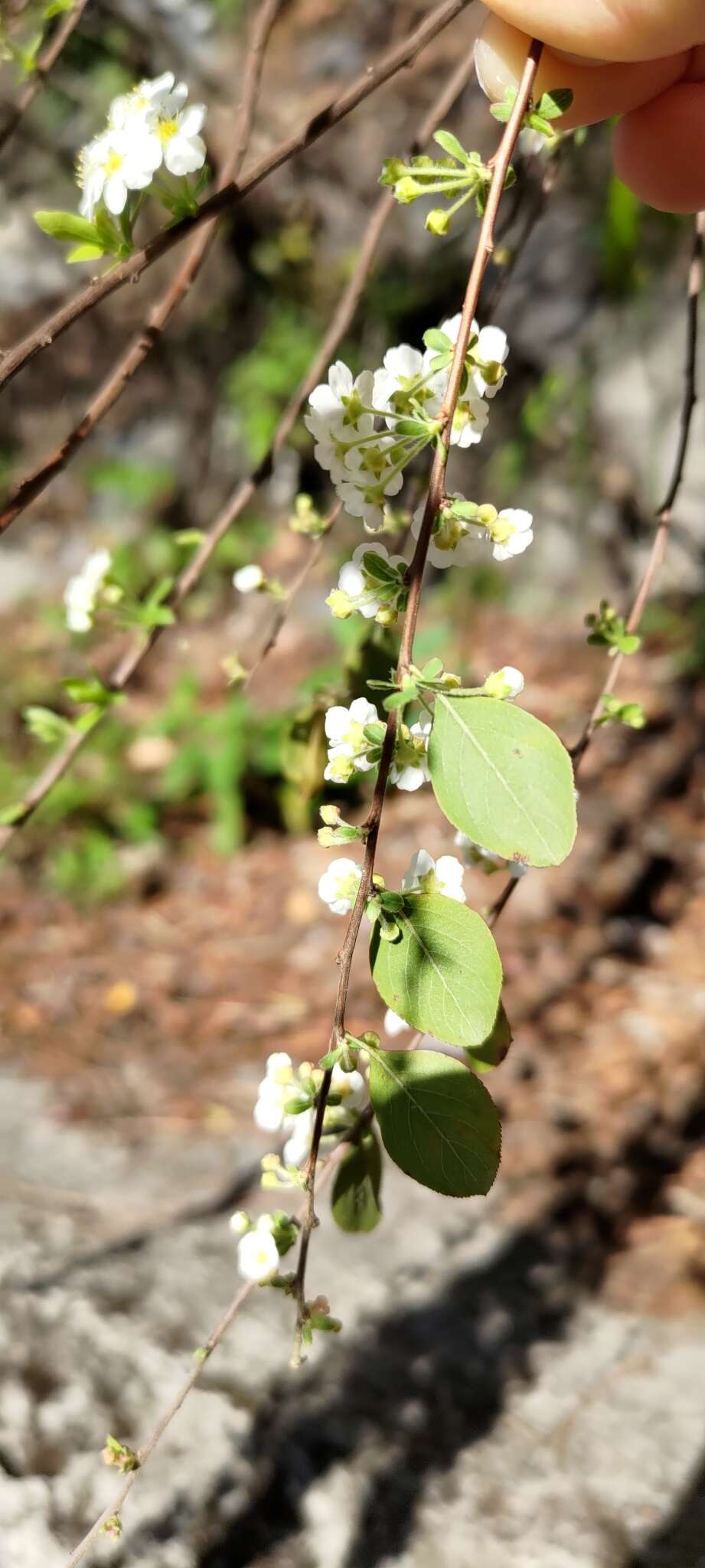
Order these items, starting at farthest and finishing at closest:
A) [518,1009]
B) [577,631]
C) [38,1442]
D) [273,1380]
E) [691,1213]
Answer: [577,631] → [518,1009] → [691,1213] → [273,1380] → [38,1442]

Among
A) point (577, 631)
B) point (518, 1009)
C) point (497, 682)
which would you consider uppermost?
point (577, 631)

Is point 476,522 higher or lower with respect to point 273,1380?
higher

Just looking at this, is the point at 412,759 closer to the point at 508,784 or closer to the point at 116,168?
the point at 508,784

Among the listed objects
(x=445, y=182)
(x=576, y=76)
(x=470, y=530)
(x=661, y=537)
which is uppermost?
(x=576, y=76)

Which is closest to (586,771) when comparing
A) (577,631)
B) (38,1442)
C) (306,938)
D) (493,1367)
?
(577,631)

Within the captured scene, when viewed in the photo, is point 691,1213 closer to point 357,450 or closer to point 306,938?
point 306,938

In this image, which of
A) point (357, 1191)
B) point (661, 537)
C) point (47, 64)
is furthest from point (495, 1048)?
point (47, 64)

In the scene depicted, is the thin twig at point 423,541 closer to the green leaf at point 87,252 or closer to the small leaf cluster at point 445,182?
the small leaf cluster at point 445,182
